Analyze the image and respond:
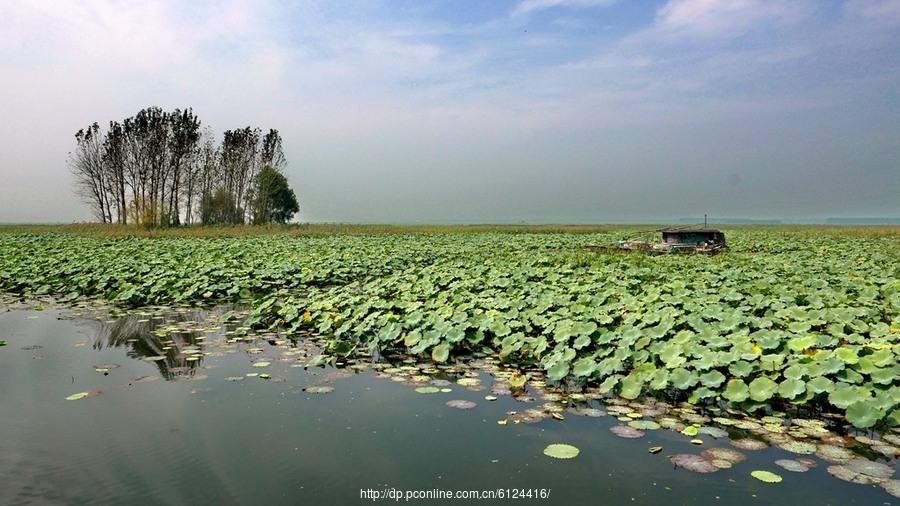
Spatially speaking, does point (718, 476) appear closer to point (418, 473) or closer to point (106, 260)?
point (418, 473)

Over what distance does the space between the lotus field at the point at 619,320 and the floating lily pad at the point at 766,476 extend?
1037 millimetres

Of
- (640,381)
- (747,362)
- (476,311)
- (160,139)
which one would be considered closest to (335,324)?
(476,311)

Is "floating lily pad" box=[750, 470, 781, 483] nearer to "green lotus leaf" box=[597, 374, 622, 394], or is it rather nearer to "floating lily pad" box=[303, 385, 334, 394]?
"green lotus leaf" box=[597, 374, 622, 394]

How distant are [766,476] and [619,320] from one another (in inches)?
136

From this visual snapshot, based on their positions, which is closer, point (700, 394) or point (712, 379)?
point (700, 394)

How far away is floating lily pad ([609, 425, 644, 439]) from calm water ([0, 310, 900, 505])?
69 mm

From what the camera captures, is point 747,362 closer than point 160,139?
Yes

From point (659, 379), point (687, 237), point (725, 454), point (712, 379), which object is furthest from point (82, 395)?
point (687, 237)

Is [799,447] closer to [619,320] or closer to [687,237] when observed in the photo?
[619,320]

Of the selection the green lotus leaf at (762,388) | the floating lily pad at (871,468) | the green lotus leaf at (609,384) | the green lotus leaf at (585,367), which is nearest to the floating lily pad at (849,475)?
the floating lily pad at (871,468)

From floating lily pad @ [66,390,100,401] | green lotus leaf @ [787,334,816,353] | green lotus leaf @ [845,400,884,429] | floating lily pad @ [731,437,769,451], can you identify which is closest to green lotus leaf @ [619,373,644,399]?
floating lily pad @ [731,437,769,451]

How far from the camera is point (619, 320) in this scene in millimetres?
6441

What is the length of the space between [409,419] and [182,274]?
8.94 m

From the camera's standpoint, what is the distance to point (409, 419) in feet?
13.1
